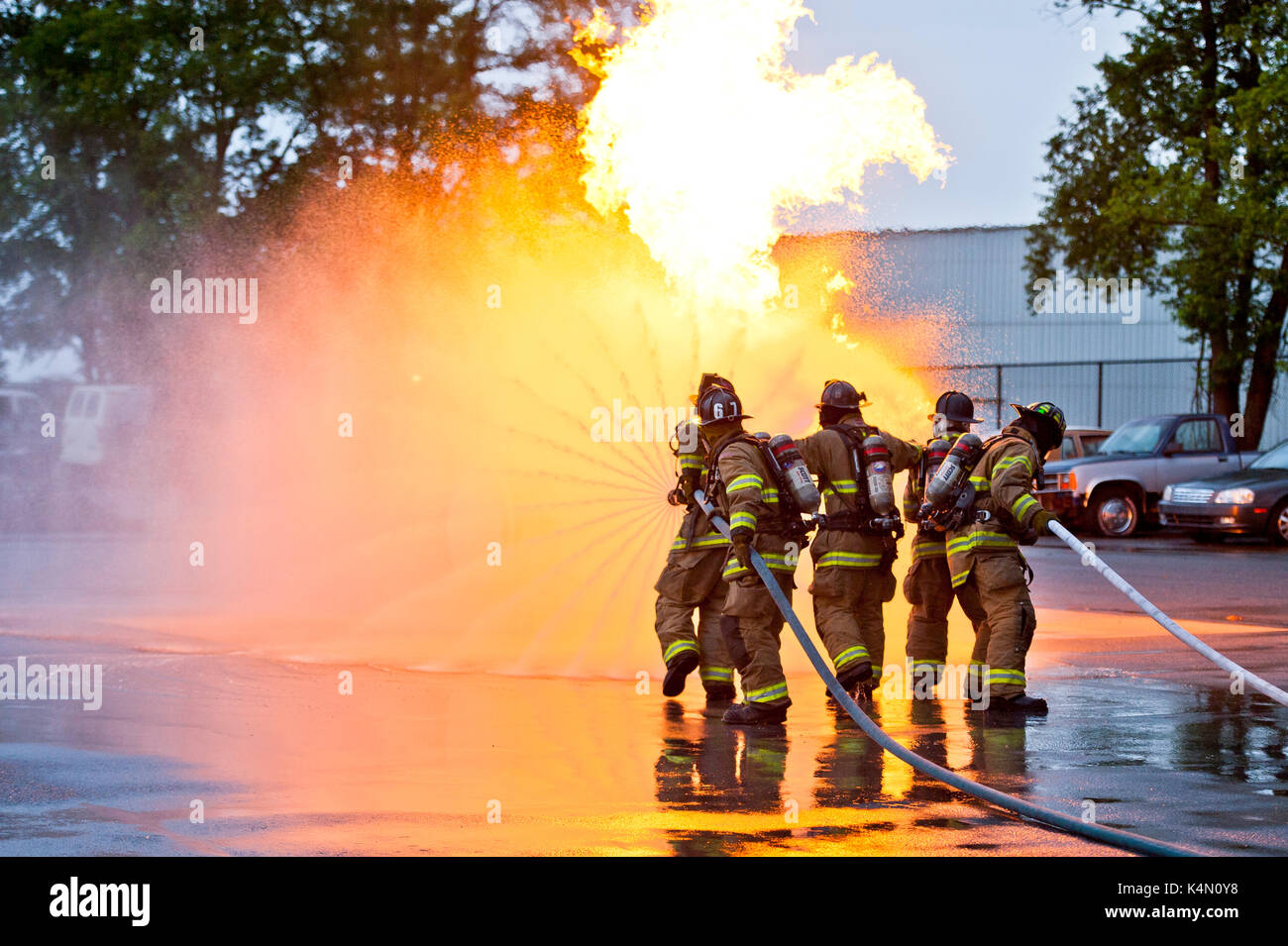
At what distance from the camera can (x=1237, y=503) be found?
21.7 meters

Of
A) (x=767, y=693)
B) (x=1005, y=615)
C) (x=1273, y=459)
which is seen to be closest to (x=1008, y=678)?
(x=1005, y=615)

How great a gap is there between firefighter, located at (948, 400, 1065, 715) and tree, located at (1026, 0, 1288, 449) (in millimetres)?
18492

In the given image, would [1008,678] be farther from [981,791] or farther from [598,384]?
[598,384]

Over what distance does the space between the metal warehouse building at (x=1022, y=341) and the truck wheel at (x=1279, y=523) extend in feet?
47.3

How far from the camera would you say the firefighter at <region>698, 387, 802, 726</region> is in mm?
8336

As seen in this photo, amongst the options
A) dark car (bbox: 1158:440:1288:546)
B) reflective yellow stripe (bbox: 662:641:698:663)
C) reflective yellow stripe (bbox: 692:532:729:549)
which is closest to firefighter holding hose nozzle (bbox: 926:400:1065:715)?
reflective yellow stripe (bbox: 692:532:729:549)

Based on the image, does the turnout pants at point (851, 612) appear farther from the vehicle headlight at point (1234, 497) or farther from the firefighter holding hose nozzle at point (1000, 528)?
the vehicle headlight at point (1234, 497)

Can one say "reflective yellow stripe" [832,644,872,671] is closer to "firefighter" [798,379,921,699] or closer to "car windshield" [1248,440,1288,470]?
"firefighter" [798,379,921,699]

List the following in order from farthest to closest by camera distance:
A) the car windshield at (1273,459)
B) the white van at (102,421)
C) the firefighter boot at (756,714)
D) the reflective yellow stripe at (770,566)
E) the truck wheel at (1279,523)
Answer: the white van at (102,421) → the car windshield at (1273,459) → the truck wheel at (1279,523) → the reflective yellow stripe at (770,566) → the firefighter boot at (756,714)

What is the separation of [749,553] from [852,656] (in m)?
0.92

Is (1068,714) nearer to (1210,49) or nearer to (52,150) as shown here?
(1210,49)

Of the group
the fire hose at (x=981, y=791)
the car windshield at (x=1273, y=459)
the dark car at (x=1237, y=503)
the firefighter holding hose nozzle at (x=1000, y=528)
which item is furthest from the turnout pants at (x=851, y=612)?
the car windshield at (x=1273, y=459)

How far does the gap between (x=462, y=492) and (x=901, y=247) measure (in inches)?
1132

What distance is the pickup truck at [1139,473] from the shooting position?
79.2 feet
